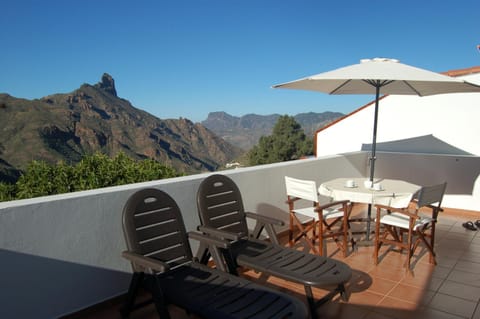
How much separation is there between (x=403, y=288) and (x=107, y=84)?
9302 cm

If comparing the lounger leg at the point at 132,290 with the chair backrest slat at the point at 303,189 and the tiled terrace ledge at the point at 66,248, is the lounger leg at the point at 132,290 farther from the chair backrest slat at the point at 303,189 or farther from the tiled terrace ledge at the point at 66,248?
the chair backrest slat at the point at 303,189

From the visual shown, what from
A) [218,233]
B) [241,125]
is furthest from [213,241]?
[241,125]

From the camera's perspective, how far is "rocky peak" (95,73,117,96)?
85062mm

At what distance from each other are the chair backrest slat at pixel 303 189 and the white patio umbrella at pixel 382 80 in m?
1.03

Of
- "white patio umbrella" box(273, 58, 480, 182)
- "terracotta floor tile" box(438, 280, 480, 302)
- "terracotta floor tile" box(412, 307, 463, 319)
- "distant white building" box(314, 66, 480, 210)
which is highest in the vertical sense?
"white patio umbrella" box(273, 58, 480, 182)

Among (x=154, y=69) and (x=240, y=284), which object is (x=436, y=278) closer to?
(x=240, y=284)

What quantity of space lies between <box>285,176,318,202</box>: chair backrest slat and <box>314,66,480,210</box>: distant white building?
12.6 feet

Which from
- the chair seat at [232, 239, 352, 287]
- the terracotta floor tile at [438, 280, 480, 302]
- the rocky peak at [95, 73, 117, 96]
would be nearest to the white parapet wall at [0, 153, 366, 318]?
the chair seat at [232, 239, 352, 287]

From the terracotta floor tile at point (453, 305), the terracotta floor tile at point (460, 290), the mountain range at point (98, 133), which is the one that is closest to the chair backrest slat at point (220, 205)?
the terracotta floor tile at point (453, 305)

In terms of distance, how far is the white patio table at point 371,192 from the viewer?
3.79m

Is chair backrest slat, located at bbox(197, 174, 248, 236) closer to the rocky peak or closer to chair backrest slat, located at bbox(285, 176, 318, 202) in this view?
chair backrest slat, located at bbox(285, 176, 318, 202)

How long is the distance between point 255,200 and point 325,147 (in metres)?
5.91

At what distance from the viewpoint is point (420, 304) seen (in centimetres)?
296

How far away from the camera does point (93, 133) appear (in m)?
50.8
